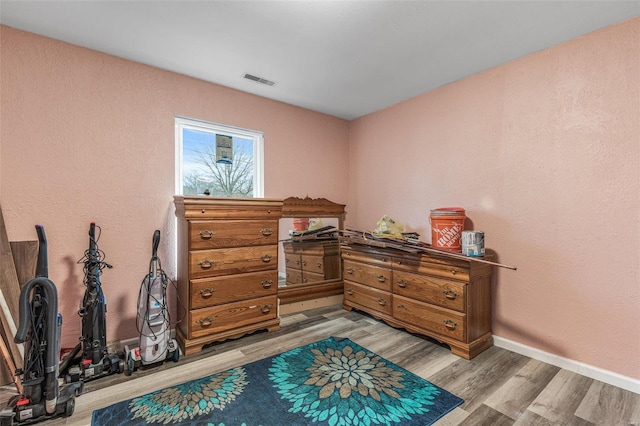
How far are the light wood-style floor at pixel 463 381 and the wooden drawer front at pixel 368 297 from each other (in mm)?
250

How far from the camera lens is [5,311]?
187 cm

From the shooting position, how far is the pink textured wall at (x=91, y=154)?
2.10 metres

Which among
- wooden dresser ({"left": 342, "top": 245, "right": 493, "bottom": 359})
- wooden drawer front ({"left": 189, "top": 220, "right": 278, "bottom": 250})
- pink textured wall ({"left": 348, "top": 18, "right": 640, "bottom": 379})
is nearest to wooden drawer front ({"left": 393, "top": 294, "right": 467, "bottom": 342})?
wooden dresser ({"left": 342, "top": 245, "right": 493, "bottom": 359})

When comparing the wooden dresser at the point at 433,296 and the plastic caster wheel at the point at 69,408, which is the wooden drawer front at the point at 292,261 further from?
the plastic caster wheel at the point at 69,408

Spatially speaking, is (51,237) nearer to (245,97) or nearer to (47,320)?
(47,320)

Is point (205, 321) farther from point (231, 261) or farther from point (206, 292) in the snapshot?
point (231, 261)

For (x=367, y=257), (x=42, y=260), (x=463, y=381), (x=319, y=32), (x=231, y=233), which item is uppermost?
(x=319, y=32)

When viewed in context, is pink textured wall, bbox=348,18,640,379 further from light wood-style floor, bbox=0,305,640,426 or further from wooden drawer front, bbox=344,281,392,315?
wooden drawer front, bbox=344,281,392,315

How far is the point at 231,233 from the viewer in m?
2.58

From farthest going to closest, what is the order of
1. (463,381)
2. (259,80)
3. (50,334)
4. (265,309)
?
(259,80) → (265,309) → (463,381) → (50,334)

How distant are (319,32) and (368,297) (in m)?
2.57

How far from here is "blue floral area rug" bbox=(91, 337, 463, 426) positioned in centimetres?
164

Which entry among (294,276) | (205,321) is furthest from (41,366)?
(294,276)

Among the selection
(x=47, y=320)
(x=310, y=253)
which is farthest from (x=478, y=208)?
(x=47, y=320)
